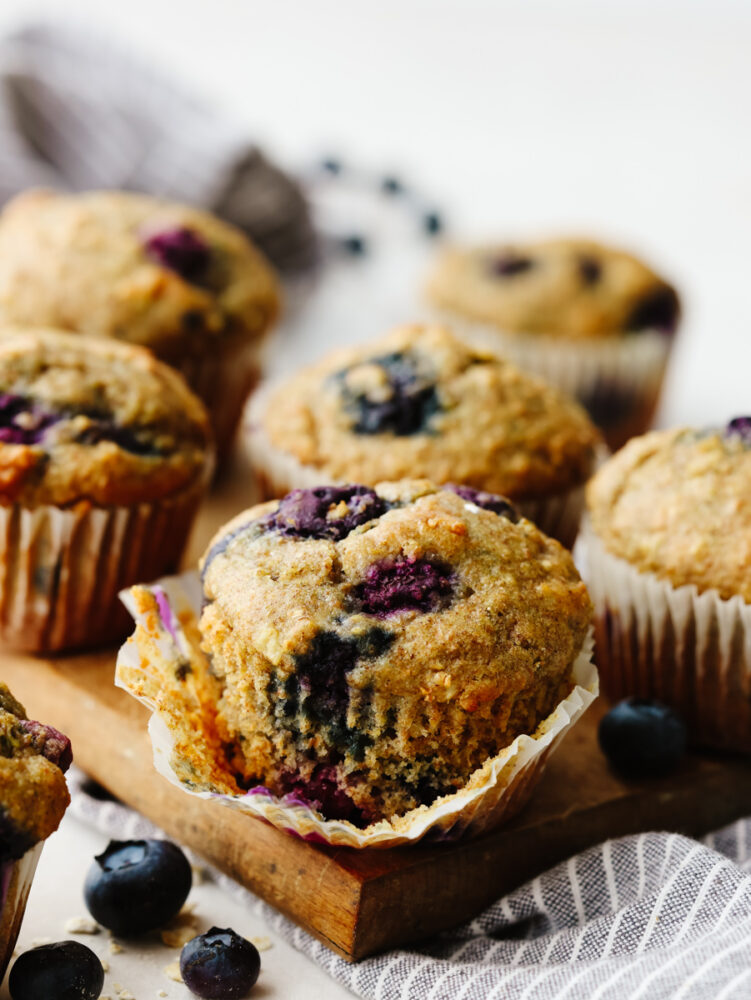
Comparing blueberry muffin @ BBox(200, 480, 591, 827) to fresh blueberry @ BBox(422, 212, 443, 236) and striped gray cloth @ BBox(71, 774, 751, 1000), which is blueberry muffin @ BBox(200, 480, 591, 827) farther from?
fresh blueberry @ BBox(422, 212, 443, 236)

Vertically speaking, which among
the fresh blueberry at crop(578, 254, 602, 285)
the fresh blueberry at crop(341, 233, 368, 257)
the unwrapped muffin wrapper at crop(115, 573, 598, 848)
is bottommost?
the unwrapped muffin wrapper at crop(115, 573, 598, 848)

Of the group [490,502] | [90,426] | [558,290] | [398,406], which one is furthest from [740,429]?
[558,290]

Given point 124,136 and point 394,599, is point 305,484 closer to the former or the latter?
point 394,599

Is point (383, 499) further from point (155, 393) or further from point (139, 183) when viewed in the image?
point (139, 183)

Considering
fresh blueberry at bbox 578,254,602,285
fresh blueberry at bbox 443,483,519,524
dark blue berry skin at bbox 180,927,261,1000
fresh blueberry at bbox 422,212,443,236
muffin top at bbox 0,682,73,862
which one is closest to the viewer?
muffin top at bbox 0,682,73,862

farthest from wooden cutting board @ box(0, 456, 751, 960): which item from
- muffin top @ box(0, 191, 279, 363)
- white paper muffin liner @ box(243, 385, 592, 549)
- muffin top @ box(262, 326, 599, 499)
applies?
muffin top @ box(0, 191, 279, 363)

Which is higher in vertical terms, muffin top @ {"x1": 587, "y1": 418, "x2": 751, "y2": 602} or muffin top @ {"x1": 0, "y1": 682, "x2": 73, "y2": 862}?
muffin top @ {"x1": 587, "y1": 418, "x2": 751, "y2": 602}

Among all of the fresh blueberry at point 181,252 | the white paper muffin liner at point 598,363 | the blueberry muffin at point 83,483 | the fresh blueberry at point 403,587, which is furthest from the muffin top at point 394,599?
the white paper muffin liner at point 598,363
